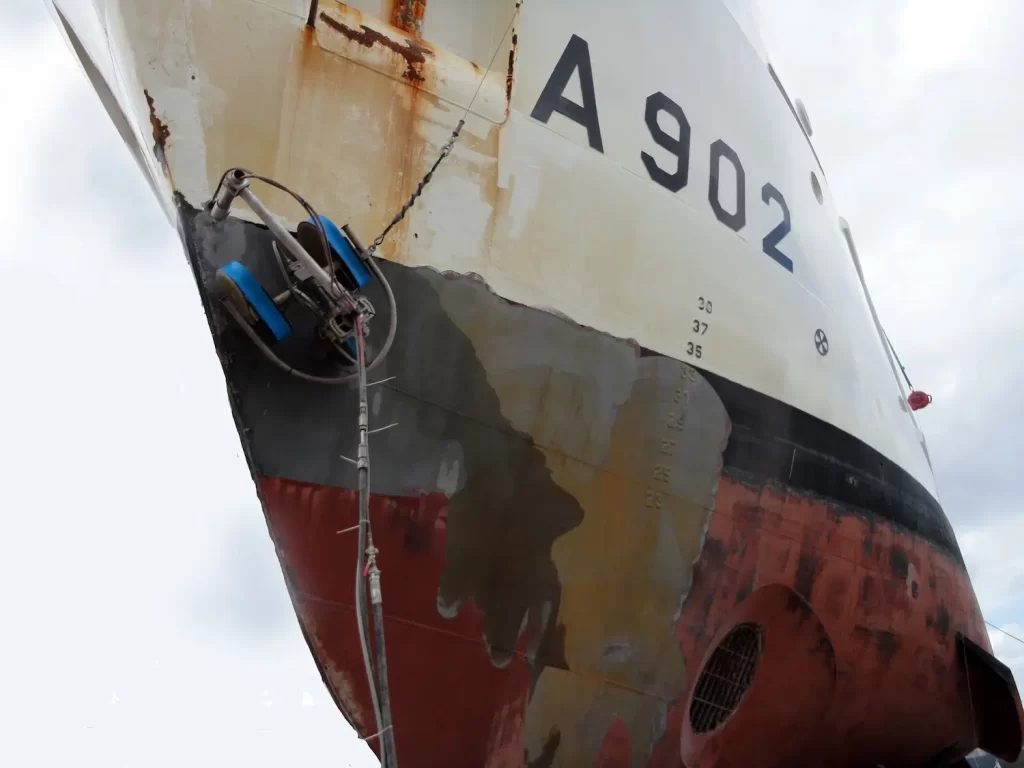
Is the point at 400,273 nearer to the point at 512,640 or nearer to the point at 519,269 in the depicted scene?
the point at 519,269

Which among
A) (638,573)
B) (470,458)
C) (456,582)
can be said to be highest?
(470,458)

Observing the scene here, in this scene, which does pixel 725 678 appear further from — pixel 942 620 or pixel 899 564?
pixel 942 620

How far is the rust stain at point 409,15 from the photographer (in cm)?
412

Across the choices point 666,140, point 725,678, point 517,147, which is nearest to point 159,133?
point 517,147

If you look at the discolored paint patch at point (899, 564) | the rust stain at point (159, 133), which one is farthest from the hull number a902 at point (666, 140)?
the discolored paint patch at point (899, 564)

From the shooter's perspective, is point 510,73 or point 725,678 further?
point 725,678

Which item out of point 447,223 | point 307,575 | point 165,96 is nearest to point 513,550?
point 307,575

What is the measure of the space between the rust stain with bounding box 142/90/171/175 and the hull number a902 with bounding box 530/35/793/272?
5.96ft

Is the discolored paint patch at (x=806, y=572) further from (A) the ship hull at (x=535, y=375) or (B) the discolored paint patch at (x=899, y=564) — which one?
(B) the discolored paint patch at (x=899, y=564)

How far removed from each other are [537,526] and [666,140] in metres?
2.47

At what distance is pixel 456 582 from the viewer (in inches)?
150

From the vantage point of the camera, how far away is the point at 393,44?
4.02m

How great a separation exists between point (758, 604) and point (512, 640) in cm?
186

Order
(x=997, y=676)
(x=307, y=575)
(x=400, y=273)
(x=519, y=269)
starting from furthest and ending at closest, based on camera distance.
A: (x=997, y=676)
(x=519, y=269)
(x=400, y=273)
(x=307, y=575)
